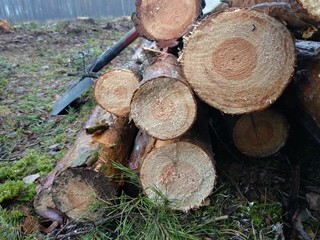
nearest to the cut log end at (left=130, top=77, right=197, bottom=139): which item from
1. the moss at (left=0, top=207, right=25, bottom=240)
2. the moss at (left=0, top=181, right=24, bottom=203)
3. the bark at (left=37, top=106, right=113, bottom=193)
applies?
the bark at (left=37, top=106, right=113, bottom=193)

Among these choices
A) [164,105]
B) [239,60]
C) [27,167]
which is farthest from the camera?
[27,167]

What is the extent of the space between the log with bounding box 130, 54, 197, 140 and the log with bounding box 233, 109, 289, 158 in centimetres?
66

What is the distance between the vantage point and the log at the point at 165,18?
238cm

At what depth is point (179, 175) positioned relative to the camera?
7.06 feet

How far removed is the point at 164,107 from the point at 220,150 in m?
0.90

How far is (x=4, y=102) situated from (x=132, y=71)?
2.68 m

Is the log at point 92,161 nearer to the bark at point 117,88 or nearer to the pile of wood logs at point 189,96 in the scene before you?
the pile of wood logs at point 189,96

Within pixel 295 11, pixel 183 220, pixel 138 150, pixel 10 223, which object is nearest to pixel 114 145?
pixel 138 150

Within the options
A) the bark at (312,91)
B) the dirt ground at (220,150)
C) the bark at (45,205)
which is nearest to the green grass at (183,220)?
the dirt ground at (220,150)

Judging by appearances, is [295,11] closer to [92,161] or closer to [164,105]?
[164,105]

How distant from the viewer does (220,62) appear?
1885 millimetres

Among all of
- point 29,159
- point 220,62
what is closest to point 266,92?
point 220,62

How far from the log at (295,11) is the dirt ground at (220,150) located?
1038 mm

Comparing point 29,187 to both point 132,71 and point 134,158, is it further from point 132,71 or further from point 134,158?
point 132,71
